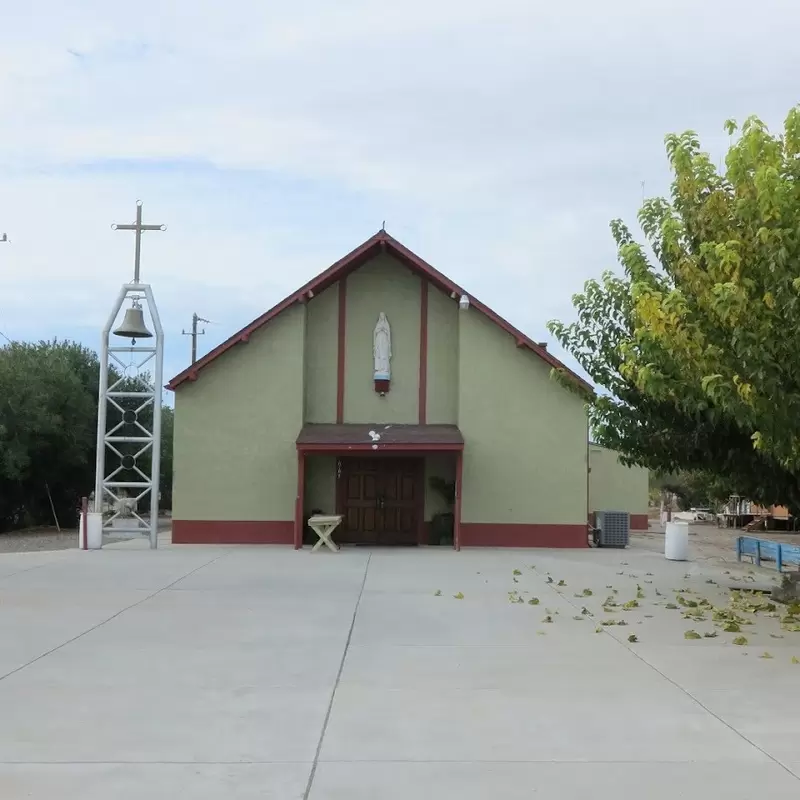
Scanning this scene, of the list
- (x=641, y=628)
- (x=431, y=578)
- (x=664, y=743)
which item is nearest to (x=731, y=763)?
(x=664, y=743)

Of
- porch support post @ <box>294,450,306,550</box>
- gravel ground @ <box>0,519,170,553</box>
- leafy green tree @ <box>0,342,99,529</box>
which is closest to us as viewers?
porch support post @ <box>294,450,306,550</box>

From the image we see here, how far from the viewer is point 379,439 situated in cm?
2103

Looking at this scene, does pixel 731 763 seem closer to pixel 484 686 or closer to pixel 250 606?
pixel 484 686

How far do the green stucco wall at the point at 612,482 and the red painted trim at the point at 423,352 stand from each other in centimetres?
1008

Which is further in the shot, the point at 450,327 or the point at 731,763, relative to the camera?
the point at 450,327

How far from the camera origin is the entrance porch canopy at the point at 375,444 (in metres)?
20.6

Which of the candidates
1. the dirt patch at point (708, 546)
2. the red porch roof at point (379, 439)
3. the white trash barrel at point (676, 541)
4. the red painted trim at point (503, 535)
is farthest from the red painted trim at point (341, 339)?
the dirt patch at point (708, 546)

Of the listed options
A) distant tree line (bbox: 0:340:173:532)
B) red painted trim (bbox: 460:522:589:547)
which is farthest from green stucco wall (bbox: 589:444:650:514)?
distant tree line (bbox: 0:340:173:532)

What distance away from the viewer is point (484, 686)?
7.70 meters

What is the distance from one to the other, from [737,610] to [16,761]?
30.6ft

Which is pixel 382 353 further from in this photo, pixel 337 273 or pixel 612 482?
pixel 612 482

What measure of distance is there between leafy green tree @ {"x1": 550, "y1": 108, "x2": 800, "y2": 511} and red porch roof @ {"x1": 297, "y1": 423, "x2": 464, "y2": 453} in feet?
23.1

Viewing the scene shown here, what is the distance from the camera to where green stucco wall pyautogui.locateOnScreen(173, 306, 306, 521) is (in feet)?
71.7

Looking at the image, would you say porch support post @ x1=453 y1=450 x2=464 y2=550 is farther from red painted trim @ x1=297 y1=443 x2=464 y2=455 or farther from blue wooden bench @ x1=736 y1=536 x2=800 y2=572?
blue wooden bench @ x1=736 y1=536 x2=800 y2=572
